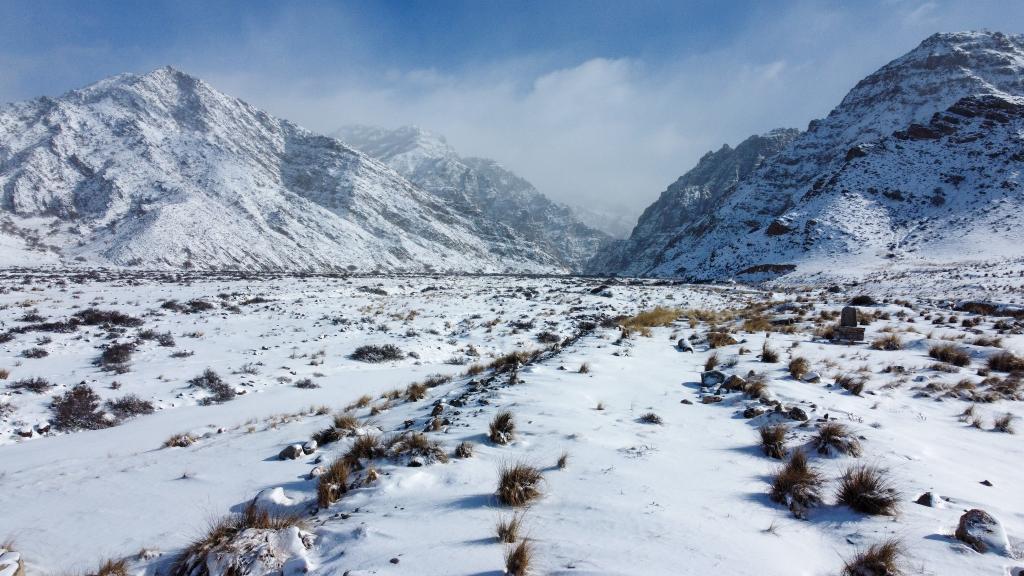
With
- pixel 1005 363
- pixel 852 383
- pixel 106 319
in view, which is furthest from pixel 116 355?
pixel 1005 363

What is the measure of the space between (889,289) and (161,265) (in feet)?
335

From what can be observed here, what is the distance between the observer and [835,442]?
4.66 metres

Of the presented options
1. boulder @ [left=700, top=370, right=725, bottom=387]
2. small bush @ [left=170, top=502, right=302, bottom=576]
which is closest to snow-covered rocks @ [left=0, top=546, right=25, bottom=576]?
small bush @ [left=170, top=502, right=302, bottom=576]

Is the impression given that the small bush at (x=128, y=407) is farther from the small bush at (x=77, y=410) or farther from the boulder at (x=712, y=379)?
the boulder at (x=712, y=379)

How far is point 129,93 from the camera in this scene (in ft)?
435

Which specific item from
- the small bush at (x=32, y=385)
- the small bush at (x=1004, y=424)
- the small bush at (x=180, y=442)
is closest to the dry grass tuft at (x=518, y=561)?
the small bush at (x=180, y=442)

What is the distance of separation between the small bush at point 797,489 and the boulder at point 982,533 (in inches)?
33.4

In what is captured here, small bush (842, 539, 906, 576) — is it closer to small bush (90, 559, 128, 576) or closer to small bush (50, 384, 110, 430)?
small bush (90, 559, 128, 576)

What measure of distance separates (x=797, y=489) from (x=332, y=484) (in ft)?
13.4

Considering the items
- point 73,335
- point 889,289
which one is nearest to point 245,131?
point 73,335

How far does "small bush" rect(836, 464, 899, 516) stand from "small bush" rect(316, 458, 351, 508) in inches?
169

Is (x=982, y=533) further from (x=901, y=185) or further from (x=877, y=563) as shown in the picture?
(x=901, y=185)

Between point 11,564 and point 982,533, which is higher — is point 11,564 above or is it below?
below

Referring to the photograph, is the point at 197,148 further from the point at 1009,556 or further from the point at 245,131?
the point at 1009,556
